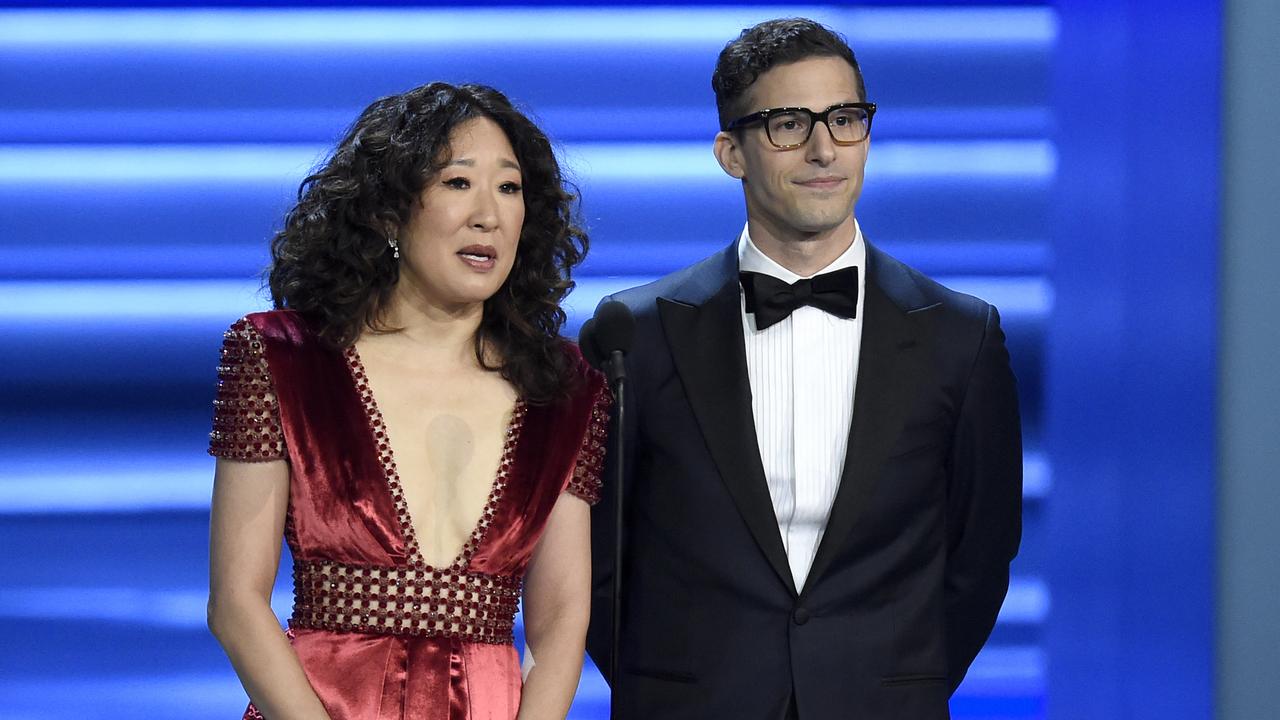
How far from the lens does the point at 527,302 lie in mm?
2508

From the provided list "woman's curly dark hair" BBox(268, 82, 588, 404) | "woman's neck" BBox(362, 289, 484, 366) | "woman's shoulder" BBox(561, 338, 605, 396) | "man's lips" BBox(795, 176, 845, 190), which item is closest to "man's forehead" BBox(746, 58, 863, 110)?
"man's lips" BBox(795, 176, 845, 190)

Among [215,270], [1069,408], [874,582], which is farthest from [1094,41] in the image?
[215,270]

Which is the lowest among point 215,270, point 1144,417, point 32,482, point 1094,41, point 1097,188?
point 32,482

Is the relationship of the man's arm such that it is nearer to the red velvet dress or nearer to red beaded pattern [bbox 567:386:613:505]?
red beaded pattern [bbox 567:386:613:505]

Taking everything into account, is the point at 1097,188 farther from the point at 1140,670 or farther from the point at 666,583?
the point at 666,583

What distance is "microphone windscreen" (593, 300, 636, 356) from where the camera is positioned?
2166 millimetres

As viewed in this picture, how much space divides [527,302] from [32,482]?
5.30 ft

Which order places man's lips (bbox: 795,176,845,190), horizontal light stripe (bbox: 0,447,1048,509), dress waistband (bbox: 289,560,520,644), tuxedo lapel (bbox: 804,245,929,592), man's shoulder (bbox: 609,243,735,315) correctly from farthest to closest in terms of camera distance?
horizontal light stripe (bbox: 0,447,1048,509), man's shoulder (bbox: 609,243,735,315), man's lips (bbox: 795,176,845,190), tuxedo lapel (bbox: 804,245,929,592), dress waistband (bbox: 289,560,520,644)

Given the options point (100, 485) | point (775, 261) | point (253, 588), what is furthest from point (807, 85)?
point (100, 485)

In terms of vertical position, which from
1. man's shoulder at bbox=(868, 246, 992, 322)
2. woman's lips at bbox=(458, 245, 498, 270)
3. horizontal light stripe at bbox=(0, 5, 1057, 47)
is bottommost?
woman's lips at bbox=(458, 245, 498, 270)

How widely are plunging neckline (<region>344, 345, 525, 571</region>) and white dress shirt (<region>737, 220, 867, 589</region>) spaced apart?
41 cm

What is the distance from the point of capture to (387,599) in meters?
2.27

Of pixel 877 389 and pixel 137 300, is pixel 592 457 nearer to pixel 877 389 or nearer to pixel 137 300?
pixel 877 389

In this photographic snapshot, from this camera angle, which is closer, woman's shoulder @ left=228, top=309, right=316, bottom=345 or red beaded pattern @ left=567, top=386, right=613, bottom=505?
woman's shoulder @ left=228, top=309, right=316, bottom=345
